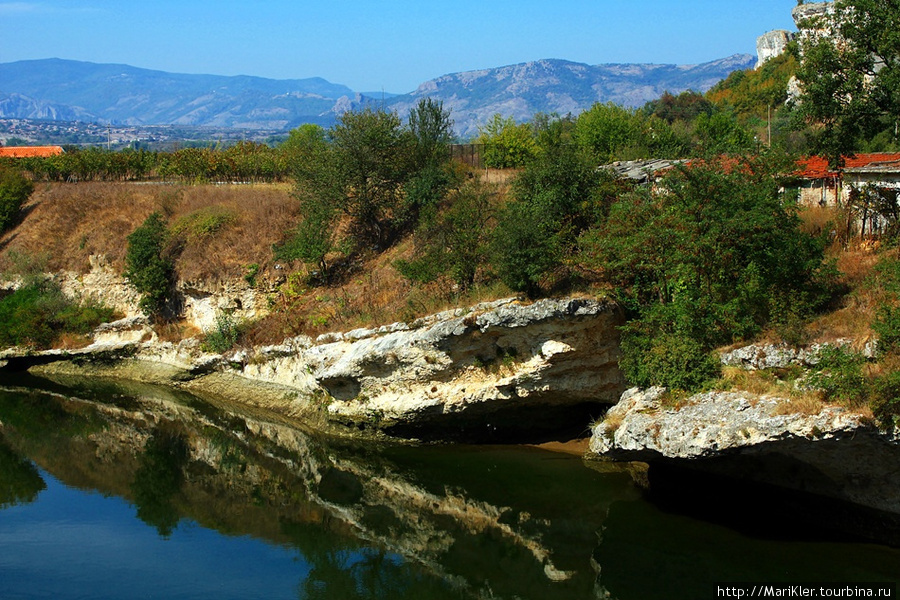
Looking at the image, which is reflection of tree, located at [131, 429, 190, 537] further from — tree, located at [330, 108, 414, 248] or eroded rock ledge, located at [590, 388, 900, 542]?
tree, located at [330, 108, 414, 248]

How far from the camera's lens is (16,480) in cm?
2186

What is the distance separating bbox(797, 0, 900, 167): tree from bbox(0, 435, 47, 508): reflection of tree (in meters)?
21.9

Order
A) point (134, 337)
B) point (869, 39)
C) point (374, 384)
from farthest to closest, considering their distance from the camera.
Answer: point (134, 337)
point (374, 384)
point (869, 39)

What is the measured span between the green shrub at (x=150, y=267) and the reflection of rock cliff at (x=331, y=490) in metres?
5.72

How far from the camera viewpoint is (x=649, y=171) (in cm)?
2495

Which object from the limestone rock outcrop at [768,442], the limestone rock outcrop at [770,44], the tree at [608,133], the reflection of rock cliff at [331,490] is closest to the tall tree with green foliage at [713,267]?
the limestone rock outcrop at [768,442]

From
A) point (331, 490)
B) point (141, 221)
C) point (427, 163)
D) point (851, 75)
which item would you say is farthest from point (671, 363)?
point (141, 221)

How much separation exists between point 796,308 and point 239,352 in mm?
18090

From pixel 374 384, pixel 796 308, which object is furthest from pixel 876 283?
pixel 374 384

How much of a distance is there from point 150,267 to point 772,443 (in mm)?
25087

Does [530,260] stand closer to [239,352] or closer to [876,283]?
[876,283]

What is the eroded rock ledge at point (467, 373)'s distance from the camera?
20.5m

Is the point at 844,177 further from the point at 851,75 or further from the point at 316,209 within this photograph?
the point at 316,209

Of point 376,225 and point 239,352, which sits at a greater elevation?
point 376,225
